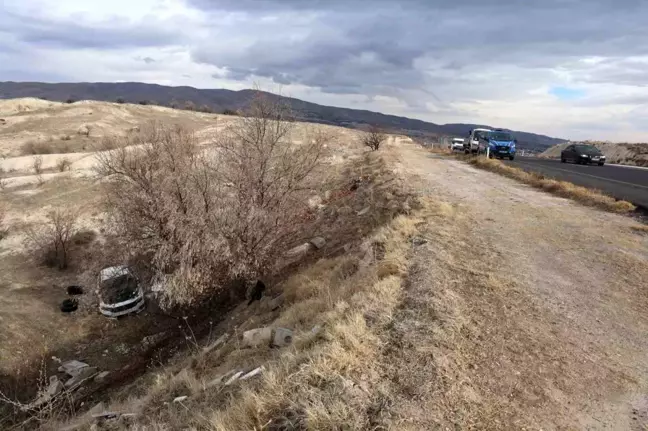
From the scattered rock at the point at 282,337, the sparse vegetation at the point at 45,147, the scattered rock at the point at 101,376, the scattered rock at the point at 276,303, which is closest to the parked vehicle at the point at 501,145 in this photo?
the scattered rock at the point at 276,303

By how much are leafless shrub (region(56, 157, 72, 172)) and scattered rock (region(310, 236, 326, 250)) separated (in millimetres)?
21607

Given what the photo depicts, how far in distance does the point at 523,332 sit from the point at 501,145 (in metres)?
27.2

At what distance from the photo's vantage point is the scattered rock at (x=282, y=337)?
6.55 meters

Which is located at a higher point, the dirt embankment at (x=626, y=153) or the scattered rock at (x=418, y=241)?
the dirt embankment at (x=626, y=153)

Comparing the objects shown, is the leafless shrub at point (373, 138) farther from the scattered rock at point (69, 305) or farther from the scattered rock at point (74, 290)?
the scattered rock at point (69, 305)

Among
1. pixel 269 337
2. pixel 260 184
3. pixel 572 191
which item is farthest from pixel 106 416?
pixel 572 191

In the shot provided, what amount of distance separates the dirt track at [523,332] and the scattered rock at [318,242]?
16.3ft

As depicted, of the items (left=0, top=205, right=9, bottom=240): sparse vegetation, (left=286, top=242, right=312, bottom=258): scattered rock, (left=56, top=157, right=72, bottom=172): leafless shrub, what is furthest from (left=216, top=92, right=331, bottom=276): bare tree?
(left=56, top=157, right=72, bottom=172): leafless shrub

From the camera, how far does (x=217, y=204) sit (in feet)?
41.2

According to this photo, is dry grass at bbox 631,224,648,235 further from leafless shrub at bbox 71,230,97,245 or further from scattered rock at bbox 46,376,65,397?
leafless shrub at bbox 71,230,97,245

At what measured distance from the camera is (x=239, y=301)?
1305 centimetres

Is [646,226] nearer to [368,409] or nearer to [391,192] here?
[391,192]

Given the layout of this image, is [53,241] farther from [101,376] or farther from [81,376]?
[101,376]

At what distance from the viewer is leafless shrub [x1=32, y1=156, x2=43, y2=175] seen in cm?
3043
